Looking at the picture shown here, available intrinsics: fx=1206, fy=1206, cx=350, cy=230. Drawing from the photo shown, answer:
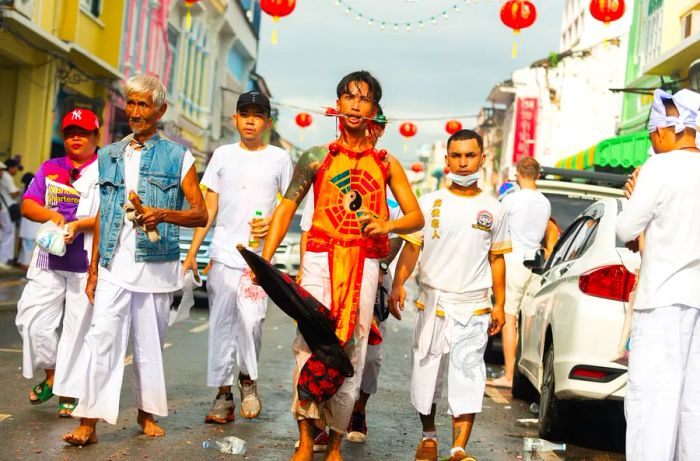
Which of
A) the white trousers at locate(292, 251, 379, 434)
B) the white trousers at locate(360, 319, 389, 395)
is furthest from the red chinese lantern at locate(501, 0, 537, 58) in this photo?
the white trousers at locate(292, 251, 379, 434)

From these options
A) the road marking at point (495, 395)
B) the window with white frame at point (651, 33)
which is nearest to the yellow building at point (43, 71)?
the road marking at point (495, 395)

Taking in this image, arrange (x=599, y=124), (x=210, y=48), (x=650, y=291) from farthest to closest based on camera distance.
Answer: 1. (x=599, y=124)
2. (x=210, y=48)
3. (x=650, y=291)

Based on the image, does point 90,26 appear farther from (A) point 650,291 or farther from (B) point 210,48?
(A) point 650,291

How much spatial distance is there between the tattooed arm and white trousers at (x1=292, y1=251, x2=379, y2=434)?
0.20 meters

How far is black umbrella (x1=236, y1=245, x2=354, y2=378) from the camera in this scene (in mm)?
5898

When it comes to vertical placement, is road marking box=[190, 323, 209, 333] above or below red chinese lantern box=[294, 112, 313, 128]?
below

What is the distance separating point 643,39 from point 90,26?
16.7 m

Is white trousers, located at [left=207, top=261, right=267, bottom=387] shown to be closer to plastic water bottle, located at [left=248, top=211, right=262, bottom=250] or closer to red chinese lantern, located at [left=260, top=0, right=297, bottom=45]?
plastic water bottle, located at [left=248, top=211, right=262, bottom=250]

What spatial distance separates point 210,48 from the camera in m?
46.6

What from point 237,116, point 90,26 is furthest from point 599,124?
point 237,116

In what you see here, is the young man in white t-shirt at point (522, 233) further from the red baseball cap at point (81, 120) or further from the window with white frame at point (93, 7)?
the window with white frame at point (93, 7)

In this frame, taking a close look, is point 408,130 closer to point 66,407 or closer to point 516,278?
point 516,278

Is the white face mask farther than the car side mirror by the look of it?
No

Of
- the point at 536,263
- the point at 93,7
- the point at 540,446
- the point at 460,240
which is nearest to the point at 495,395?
the point at 536,263
